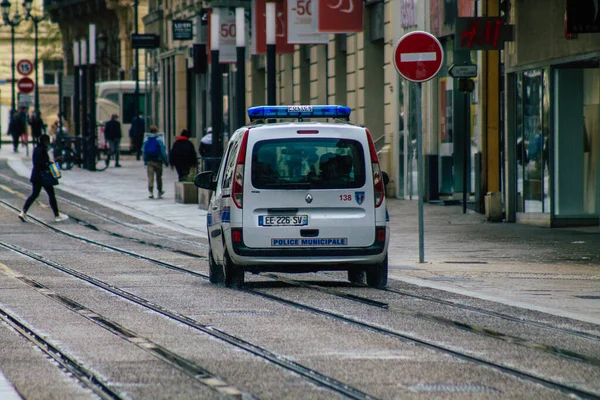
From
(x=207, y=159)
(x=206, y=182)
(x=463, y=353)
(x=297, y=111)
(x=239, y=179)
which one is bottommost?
(x=463, y=353)

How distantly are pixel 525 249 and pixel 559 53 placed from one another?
471 centimetres

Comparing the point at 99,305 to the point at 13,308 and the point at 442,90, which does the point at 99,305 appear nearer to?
the point at 13,308

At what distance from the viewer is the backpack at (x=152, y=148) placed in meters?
36.6

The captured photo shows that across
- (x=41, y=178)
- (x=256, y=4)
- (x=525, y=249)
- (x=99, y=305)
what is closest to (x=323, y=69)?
(x=256, y=4)

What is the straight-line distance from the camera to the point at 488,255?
19609mm

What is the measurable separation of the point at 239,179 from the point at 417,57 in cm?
399

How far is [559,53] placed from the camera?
78.6ft

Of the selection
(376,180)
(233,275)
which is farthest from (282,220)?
(376,180)

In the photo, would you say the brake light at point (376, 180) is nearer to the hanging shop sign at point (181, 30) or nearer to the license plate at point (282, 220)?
the license plate at point (282, 220)

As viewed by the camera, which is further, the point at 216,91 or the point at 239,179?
the point at 216,91

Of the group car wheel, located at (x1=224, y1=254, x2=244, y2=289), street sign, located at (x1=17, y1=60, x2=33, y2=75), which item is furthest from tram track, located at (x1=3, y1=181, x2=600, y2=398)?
street sign, located at (x1=17, y1=60, x2=33, y2=75)

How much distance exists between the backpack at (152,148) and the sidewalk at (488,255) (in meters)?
2.18

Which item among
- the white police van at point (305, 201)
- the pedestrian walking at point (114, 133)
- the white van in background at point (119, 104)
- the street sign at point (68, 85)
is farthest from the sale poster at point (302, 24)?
the white van in background at point (119, 104)

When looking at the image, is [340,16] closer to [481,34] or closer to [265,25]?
[265,25]
